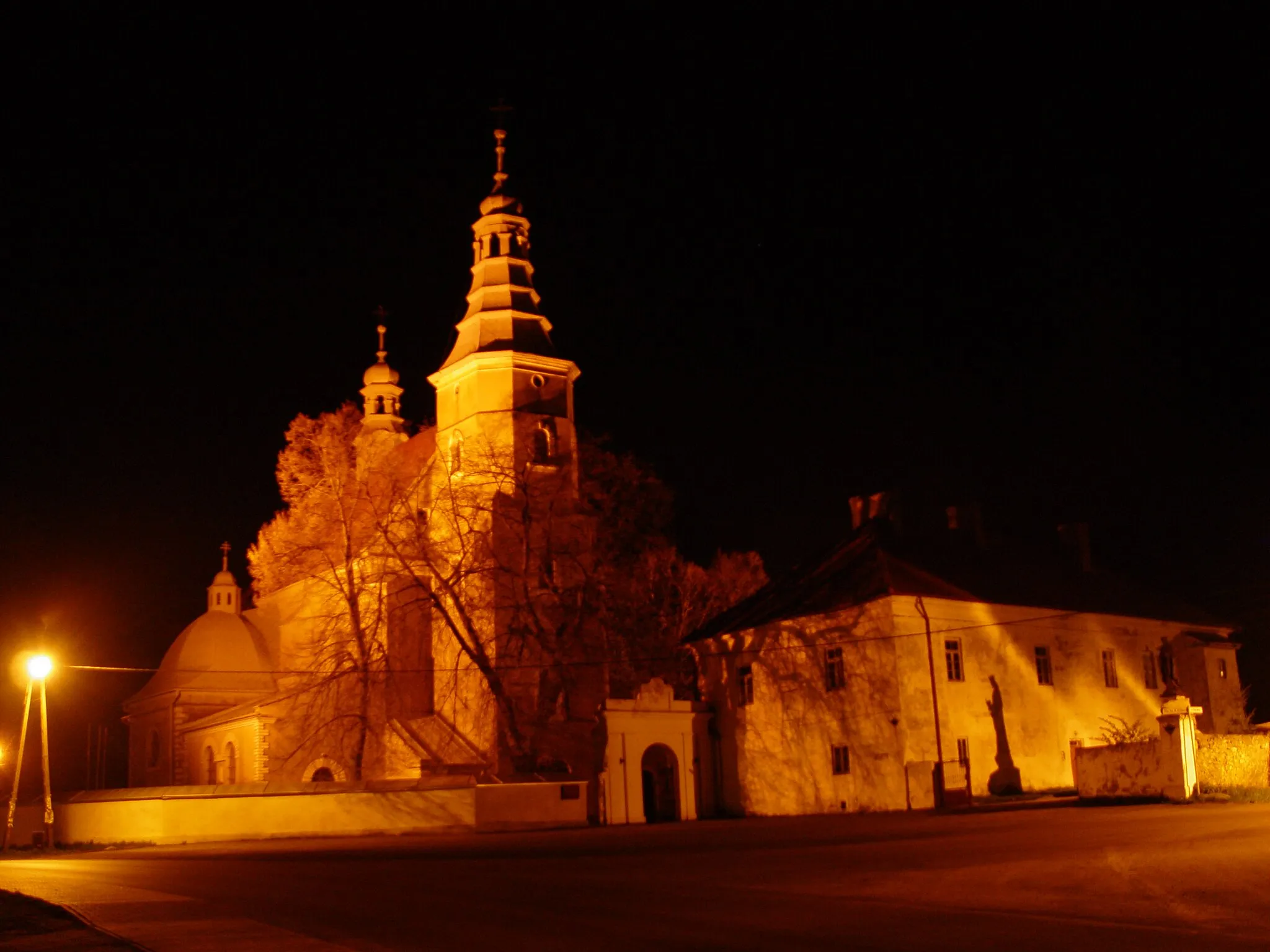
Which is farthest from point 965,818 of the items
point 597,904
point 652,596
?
point 652,596

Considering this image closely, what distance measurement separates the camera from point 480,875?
18.2m

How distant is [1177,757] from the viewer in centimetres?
2936

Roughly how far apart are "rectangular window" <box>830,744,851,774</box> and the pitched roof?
3786mm

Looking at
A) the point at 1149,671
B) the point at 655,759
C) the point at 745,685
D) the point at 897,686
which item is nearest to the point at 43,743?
the point at 655,759

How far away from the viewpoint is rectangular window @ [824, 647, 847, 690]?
37.3 m

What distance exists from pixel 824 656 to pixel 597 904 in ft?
81.3

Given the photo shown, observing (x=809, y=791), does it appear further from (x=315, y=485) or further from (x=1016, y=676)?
(x=315, y=485)

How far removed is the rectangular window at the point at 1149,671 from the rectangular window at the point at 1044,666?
5.28 m

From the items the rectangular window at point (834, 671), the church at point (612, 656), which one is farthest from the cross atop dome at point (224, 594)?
the rectangular window at point (834, 671)

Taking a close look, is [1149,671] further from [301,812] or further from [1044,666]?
[301,812]

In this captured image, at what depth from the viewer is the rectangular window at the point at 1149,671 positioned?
43312 millimetres

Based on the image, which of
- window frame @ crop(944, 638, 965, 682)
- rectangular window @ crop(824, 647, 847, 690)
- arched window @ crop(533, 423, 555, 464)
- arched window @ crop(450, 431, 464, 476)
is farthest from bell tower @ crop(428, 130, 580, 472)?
window frame @ crop(944, 638, 965, 682)

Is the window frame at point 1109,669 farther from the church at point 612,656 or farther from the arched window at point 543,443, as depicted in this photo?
the arched window at point 543,443

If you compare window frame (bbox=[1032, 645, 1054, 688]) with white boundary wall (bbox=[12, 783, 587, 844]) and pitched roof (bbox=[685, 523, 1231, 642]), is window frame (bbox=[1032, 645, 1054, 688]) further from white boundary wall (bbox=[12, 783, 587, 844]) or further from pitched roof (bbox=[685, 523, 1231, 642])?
white boundary wall (bbox=[12, 783, 587, 844])
